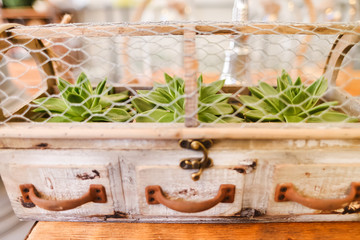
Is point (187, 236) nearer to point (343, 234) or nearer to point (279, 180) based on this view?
point (279, 180)

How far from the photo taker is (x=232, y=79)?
105cm

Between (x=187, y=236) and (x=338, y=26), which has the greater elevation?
(x=338, y=26)

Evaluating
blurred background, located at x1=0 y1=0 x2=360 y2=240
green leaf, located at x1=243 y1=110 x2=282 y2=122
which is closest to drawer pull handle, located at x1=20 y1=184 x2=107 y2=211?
green leaf, located at x1=243 y1=110 x2=282 y2=122

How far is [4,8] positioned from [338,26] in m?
3.98

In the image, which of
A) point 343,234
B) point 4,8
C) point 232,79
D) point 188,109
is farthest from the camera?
point 4,8

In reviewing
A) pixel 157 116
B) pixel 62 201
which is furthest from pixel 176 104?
pixel 62 201

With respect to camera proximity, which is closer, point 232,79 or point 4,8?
point 232,79

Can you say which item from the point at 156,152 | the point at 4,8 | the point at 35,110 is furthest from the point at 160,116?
the point at 4,8

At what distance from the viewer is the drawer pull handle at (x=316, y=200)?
627 mm

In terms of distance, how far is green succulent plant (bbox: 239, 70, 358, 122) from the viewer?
2.33 feet

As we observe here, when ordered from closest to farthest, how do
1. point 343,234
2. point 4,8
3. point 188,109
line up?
point 188,109 < point 343,234 < point 4,8

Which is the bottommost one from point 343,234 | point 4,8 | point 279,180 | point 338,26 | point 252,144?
point 343,234

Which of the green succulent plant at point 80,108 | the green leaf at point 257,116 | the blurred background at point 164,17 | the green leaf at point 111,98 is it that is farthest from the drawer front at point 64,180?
the blurred background at point 164,17

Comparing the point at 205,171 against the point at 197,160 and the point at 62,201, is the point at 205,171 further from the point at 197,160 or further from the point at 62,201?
the point at 62,201
